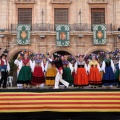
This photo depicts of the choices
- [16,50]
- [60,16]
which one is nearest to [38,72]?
[16,50]

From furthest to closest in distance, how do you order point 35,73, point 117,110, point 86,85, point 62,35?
point 62,35 < point 35,73 < point 86,85 < point 117,110

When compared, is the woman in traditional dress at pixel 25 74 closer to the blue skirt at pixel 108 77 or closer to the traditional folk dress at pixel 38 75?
the traditional folk dress at pixel 38 75

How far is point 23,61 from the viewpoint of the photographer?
41.0 ft

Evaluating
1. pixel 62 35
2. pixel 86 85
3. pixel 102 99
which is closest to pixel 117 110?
pixel 102 99

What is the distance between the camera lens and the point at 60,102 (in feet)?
26.4

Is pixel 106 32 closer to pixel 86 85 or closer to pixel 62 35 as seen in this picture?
pixel 62 35

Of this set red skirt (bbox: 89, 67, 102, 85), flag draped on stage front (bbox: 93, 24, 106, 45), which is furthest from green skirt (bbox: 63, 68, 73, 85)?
flag draped on stage front (bbox: 93, 24, 106, 45)

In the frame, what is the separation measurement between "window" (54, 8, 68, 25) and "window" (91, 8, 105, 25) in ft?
7.83

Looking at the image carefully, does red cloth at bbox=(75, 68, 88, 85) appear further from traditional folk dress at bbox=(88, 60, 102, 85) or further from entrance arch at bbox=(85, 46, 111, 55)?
entrance arch at bbox=(85, 46, 111, 55)

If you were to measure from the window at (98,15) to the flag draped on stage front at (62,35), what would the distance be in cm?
262

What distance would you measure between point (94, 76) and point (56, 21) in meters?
14.9

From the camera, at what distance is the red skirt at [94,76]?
1207cm

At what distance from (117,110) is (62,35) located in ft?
58.4

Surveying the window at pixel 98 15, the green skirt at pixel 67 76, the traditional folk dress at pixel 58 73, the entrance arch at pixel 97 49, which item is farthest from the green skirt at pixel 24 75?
the window at pixel 98 15
